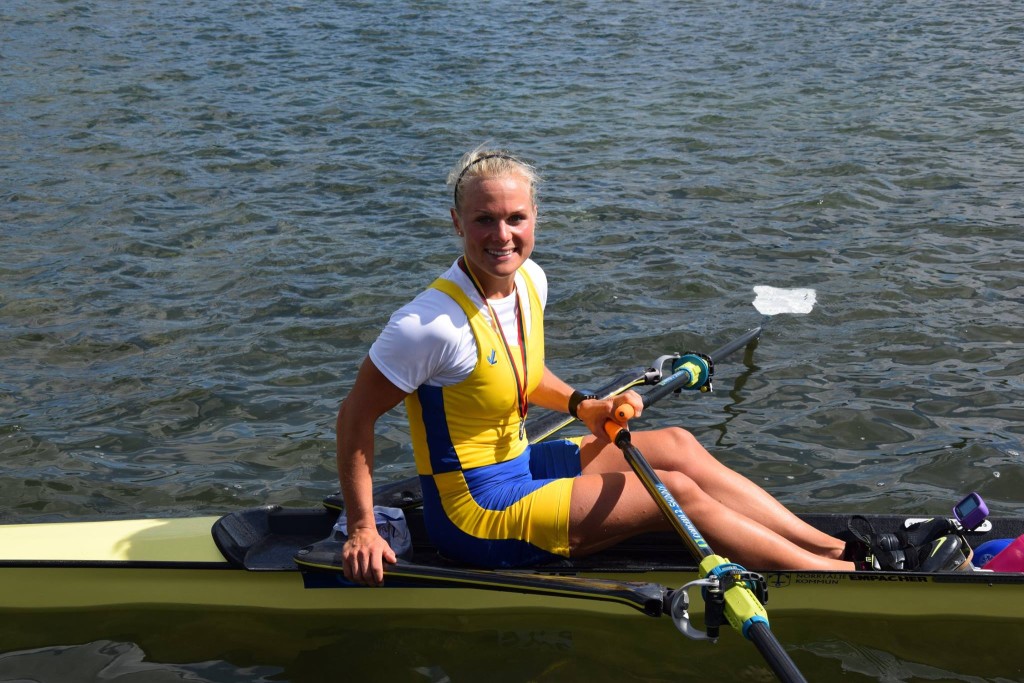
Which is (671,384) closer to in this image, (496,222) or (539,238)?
(496,222)

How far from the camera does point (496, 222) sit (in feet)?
13.7

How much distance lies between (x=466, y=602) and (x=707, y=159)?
25.1 ft

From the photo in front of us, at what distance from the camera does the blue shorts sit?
446 centimetres

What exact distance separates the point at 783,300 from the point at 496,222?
471 centimetres

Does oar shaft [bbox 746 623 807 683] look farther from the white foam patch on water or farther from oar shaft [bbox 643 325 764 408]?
the white foam patch on water

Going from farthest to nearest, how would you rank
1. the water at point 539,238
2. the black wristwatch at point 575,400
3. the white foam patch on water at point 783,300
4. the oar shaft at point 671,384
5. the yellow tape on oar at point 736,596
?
the white foam patch on water at point 783,300 → the water at point 539,238 → the oar shaft at point 671,384 → the black wristwatch at point 575,400 → the yellow tape on oar at point 736,596

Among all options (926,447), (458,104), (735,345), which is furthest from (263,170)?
(926,447)

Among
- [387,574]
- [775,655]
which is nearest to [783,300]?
[387,574]

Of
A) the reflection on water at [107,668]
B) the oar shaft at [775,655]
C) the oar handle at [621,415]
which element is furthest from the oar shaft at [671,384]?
the reflection on water at [107,668]

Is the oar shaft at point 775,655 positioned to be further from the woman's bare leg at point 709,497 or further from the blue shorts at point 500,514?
the blue shorts at point 500,514

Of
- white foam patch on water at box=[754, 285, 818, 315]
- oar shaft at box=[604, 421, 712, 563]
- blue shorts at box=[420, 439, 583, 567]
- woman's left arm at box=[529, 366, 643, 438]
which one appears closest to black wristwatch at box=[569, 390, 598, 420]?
woman's left arm at box=[529, 366, 643, 438]

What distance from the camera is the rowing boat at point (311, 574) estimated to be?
4.58 meters

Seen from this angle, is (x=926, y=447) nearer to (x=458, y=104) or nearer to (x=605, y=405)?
(x=605, y=405)

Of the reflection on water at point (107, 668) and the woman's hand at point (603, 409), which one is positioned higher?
the woman's hand at point (603, 409)
